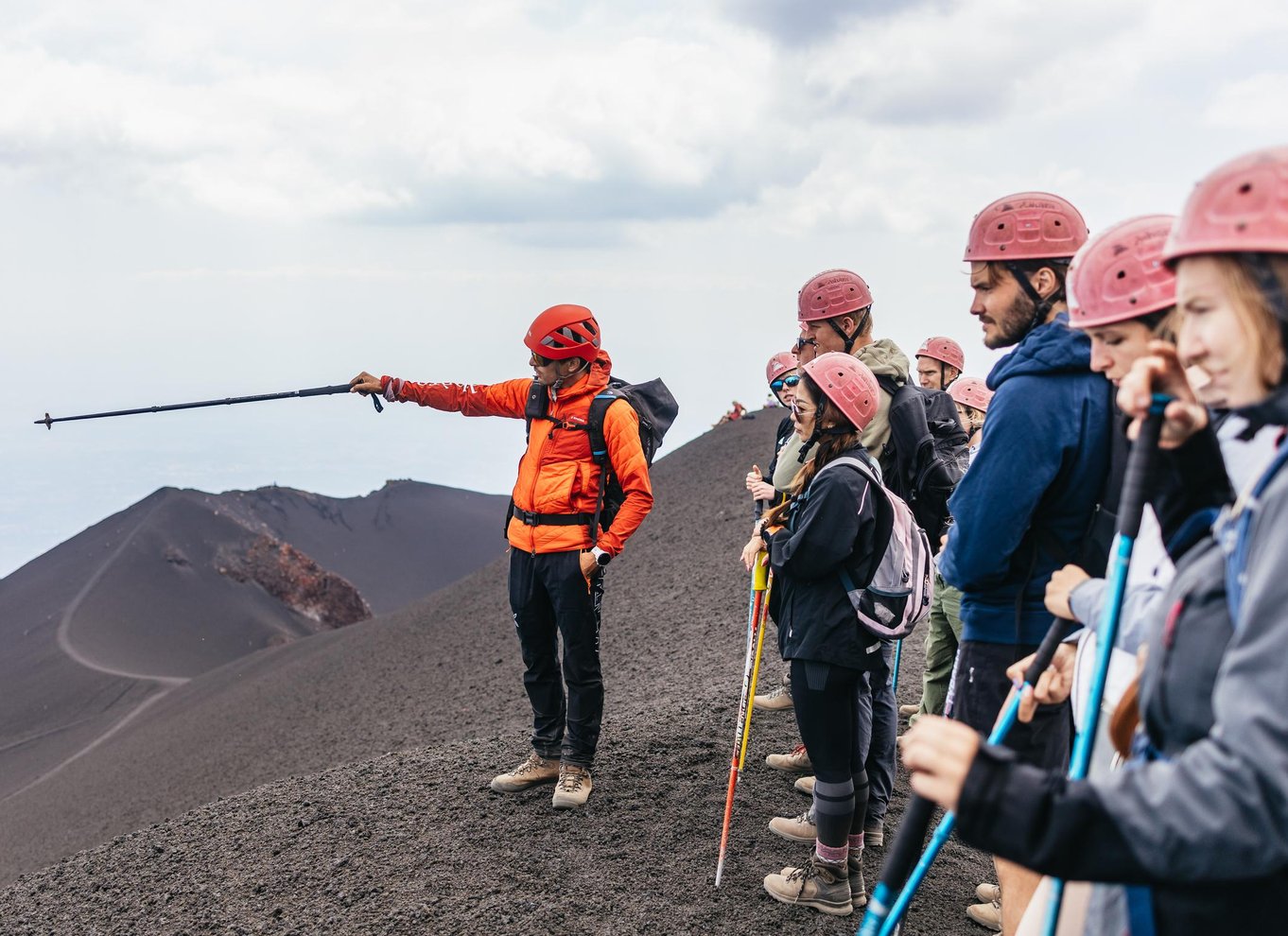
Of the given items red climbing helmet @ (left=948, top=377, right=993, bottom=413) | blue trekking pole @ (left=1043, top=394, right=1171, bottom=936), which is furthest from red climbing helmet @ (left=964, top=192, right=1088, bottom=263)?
red climbing helmet @ (left=948, top=377, right=993, bottom=413)

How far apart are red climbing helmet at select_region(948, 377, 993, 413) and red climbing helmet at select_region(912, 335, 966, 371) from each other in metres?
0.57

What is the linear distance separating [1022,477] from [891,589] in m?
1.19

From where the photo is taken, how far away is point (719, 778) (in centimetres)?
622

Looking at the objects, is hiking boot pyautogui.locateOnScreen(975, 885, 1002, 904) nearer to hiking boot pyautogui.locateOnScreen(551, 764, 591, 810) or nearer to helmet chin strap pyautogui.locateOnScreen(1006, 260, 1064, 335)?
hiking boot pyautogui.locateOnScreen(551, 764, 591, 810)

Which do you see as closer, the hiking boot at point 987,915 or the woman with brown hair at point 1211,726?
the woman with brown hair at point 1211,726

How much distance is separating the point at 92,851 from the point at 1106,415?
6280mm

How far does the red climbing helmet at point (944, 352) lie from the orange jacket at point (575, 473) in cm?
330

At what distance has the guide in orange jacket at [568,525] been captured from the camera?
570cm

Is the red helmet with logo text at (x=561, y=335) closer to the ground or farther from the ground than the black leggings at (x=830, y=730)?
farther from the ground

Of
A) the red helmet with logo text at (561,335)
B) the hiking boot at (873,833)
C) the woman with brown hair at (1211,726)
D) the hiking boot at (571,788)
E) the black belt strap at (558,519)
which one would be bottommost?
the hiking boot at (873,833)

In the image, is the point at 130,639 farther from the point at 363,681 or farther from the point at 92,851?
the point at 92,851

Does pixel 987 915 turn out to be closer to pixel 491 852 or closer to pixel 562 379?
pixel 491 852

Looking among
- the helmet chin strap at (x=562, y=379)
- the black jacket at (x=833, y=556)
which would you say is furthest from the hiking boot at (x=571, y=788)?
the helmet chin strap at (x=562, y=379)

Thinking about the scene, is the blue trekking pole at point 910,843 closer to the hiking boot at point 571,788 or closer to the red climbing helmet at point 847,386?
the red climbing helmet at point 847,386
